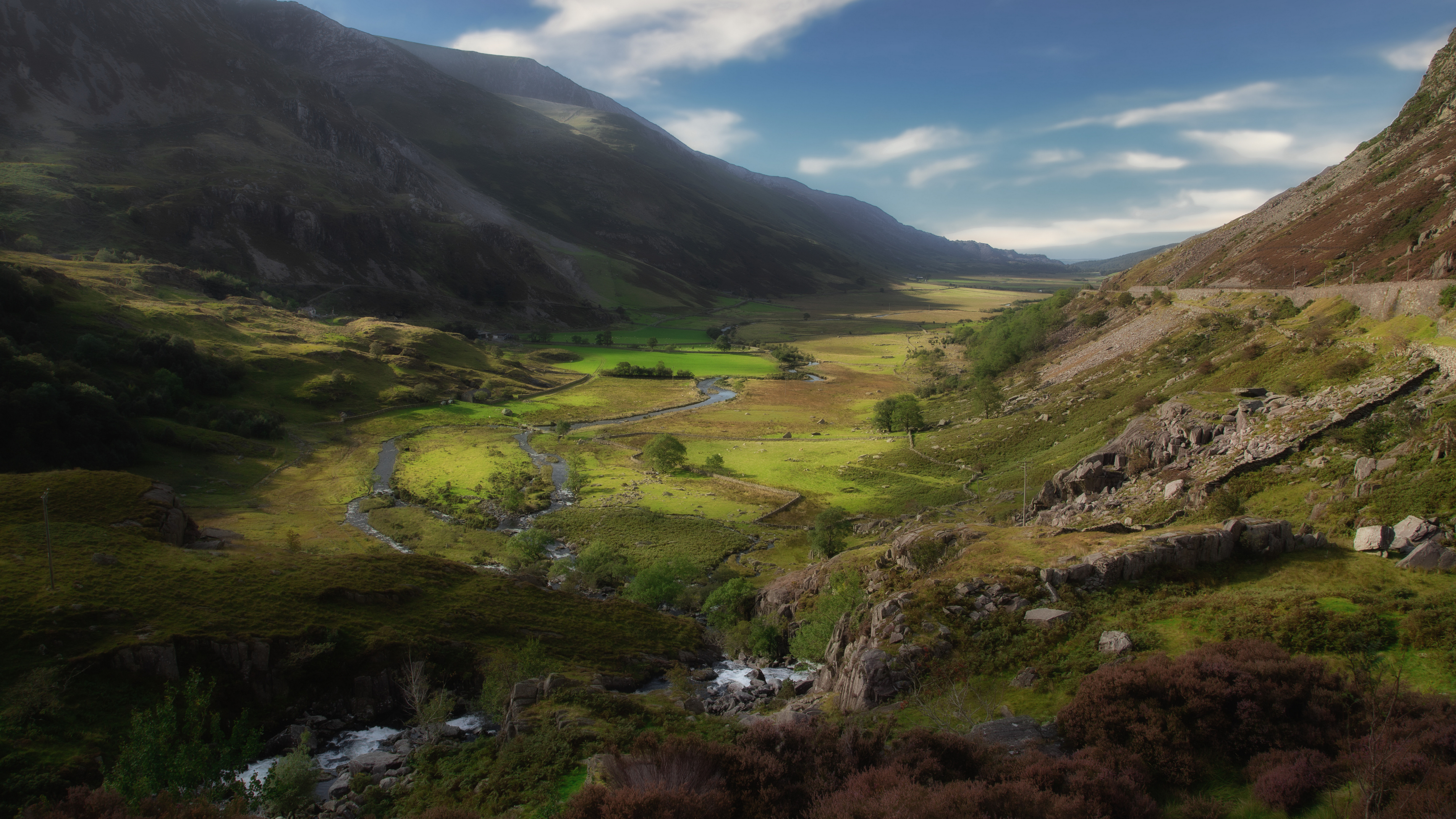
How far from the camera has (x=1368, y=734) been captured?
14.8 m

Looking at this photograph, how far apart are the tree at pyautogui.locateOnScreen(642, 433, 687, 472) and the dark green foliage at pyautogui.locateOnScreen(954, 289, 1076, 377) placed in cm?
4964

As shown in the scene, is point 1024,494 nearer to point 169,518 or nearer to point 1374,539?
point 1374,539

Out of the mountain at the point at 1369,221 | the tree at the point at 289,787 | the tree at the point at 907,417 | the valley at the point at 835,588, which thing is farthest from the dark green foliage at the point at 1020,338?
the tree at the point at 289,787

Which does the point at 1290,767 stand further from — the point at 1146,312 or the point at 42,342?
the point at 42,342

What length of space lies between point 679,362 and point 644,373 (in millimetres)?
21127

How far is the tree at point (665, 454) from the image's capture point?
276 feet

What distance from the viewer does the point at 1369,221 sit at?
6238 centimetres

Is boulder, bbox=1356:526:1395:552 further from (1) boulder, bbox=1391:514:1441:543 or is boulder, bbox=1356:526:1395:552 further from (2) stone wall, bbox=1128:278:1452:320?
(2) stone wall, bbox=1128:278:1452:320

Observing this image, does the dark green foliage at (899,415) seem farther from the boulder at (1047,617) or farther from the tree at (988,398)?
the boulder at (1047,617)

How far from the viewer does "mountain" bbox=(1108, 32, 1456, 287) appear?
51469 mm

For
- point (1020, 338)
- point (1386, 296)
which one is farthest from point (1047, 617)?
point (1020, 338)

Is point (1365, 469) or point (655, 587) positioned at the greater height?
point (1365, 469)

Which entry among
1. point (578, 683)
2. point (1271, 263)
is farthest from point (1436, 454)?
point (1271, 263)

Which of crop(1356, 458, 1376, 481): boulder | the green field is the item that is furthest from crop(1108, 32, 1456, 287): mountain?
the green field
